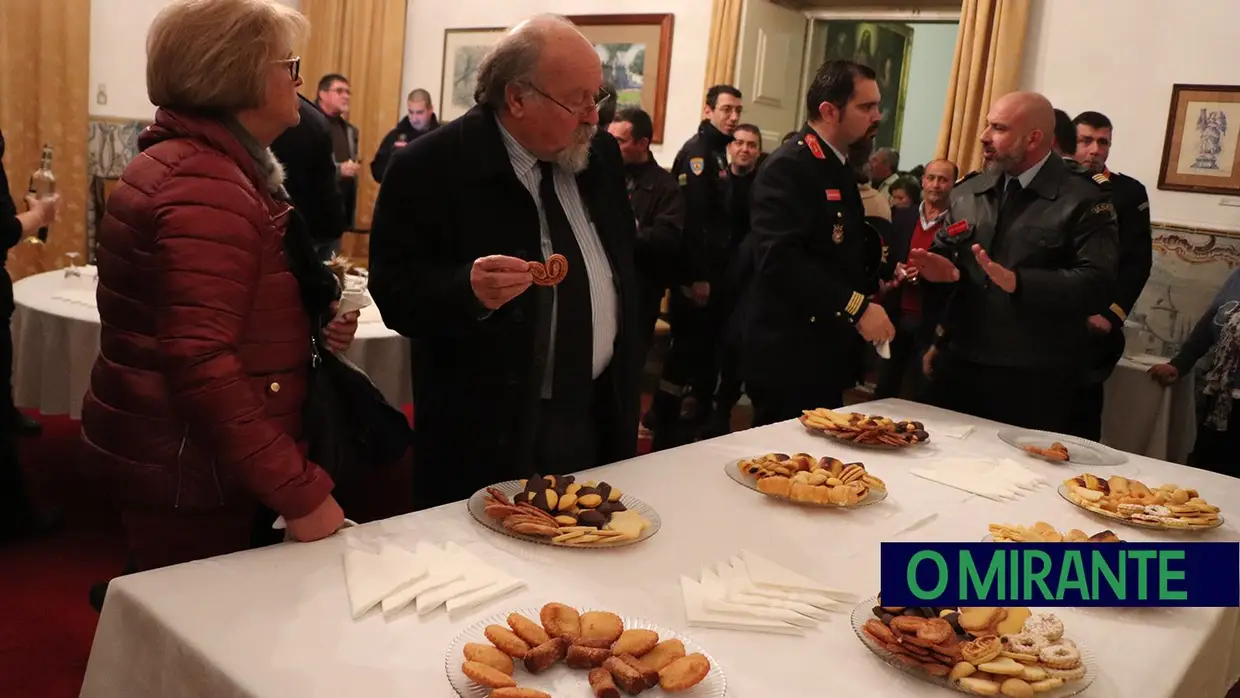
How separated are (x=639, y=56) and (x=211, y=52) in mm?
5466

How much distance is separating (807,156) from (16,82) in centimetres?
591

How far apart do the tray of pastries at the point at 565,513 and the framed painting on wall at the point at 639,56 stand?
5.30 m

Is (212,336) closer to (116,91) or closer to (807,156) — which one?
(807,156)

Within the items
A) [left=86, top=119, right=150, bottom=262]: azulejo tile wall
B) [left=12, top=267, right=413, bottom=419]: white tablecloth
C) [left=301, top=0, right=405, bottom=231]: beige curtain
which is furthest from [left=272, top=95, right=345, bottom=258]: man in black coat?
[left=301, top=0, right=405, bottom=231]: beige curtain

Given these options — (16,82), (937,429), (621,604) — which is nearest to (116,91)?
Result: (16,82)

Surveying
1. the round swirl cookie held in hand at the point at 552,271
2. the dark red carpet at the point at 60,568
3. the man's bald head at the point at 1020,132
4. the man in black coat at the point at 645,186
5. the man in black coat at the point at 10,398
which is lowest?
the dark red carpet at the point at 60,568

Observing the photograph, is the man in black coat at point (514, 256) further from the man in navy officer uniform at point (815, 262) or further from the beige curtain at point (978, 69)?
the beige curtain at point (978, 69)

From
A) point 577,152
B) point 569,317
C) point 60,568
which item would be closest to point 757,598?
point 569,317

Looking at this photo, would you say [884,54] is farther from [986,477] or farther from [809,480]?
[809,480]

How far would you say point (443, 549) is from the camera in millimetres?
1316

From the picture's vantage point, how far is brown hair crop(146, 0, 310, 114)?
1389mm

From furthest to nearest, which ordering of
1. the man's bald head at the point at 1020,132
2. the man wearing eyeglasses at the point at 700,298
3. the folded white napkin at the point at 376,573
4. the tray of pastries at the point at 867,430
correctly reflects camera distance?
the man wearing eyeglasses at the point at 700,298
the man's bald head at the point at 1020,132
the tray of pastries at the point at 867,430
the folded white napkin at the point at 376,573

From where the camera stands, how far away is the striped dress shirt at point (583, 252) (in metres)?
1.89

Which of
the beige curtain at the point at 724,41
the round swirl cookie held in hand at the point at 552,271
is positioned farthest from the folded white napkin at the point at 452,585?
the beige curtain at the point at 724,41
